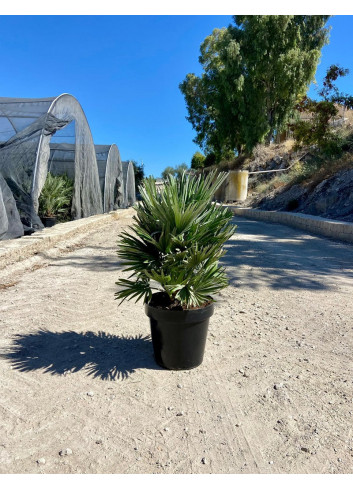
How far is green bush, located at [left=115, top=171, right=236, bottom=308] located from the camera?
2.64 meters

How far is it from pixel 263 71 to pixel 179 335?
28687mm

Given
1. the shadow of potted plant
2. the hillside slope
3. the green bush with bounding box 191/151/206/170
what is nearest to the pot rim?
the hillside slope

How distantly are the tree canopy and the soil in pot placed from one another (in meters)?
27.5

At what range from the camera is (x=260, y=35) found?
25906 millimetres

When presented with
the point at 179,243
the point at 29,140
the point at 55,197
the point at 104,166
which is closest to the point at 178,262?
the point at 179,243

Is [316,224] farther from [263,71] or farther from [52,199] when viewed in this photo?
[263,71]

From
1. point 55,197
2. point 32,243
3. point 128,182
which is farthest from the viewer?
point 128,182

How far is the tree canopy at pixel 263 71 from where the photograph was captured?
26.2 meters

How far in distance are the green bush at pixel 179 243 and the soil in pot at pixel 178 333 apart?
8cm

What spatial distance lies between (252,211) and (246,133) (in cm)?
1443

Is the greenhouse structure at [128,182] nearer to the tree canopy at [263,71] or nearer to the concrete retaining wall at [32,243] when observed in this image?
the tree canopy at [263,71]

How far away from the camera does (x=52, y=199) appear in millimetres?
11078

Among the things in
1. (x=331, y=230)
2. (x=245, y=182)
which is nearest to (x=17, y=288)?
(x=331, y=230)

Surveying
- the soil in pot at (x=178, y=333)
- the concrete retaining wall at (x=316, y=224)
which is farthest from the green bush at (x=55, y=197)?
the soil in pot at (x=178, y=333)
